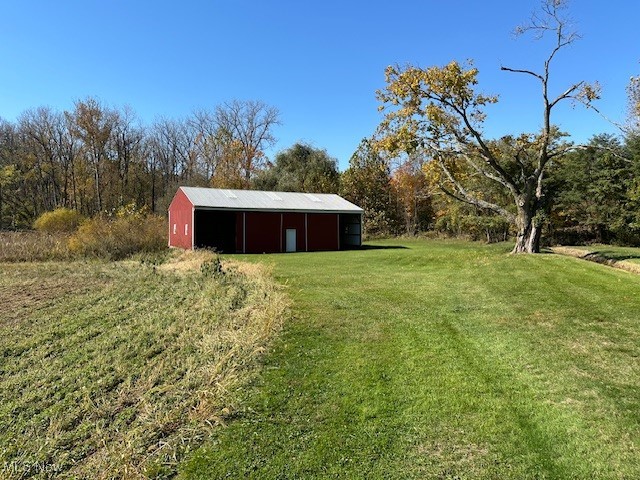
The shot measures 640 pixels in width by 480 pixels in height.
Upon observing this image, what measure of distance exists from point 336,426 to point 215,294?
5524 mm

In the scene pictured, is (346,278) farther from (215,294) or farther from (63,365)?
(63,365)

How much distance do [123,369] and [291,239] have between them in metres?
18.1

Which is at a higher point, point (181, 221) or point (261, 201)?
point (261, 201)

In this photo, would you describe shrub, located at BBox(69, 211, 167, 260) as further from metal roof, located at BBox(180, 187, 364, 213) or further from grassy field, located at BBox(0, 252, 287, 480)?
grassy field, located at BBox(0, 252, 287, 480)

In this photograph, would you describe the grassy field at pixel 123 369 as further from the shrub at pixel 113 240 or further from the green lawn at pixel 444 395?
the shrub at pixel 113 240

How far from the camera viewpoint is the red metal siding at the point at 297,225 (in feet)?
76.6

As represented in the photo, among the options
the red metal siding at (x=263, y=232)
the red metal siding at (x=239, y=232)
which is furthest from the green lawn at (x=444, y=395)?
the red metal siding at (x=263, y=232)

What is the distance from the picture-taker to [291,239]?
23516 mm

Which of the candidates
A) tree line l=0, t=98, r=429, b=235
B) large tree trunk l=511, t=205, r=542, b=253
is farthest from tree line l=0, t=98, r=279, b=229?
large tree trunk l=511, t=205, r=542, b=253

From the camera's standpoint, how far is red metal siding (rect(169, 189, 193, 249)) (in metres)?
21.6

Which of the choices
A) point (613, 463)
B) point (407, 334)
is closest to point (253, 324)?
point (407, 334)

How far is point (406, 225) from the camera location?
36875 mm

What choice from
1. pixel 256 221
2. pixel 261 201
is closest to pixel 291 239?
pixel 256 221

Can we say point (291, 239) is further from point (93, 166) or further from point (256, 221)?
point (93, 166)
